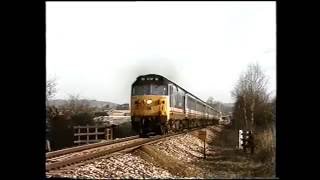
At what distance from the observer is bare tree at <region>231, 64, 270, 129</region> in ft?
38.3

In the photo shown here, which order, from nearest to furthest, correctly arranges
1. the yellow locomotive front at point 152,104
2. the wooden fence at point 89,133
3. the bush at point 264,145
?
the bush at point 264,145 → the wooden fence at point 89,133 → the yellow locomotive front at point 152,104

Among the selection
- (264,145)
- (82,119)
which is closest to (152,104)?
(264,145)

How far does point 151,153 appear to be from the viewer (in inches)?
552

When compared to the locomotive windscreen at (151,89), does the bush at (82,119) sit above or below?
below

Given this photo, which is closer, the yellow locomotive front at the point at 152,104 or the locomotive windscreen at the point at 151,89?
the yellow locomotive front at the point at 152,104

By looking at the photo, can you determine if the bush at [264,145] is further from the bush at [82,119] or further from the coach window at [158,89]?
the coach window at [158,89]

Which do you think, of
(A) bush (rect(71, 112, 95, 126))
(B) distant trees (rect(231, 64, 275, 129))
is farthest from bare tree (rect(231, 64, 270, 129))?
(A) bush (rect(71, 112, 95, 126))

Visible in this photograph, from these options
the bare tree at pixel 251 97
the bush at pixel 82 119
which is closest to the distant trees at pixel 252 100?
the bare tree at pixel 251 97

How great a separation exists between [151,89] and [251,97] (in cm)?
790

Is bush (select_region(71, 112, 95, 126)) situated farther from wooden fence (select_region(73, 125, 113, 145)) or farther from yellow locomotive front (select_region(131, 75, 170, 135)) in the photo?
yellow locomotive front (select_region(131, 75, 170, 135))

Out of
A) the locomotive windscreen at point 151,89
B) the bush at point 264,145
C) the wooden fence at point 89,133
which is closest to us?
the bush at point 264,145

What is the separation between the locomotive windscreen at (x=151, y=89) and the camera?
2133 centimetres
